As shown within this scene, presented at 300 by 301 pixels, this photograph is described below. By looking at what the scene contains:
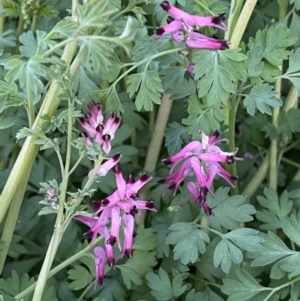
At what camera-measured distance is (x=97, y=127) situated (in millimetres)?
767

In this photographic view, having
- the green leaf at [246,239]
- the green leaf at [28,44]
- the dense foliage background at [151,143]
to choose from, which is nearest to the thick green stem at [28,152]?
the dense foliage background at [151,143]

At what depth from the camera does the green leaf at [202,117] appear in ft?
3.05

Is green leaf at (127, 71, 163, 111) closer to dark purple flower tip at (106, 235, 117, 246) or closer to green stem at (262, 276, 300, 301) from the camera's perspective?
dark purple flower tip at (106, 235, 117, 246)

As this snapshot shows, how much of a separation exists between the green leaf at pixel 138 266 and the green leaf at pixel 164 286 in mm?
32

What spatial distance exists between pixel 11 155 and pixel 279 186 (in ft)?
2.49

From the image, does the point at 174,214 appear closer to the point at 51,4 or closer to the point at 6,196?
the point at 6,196

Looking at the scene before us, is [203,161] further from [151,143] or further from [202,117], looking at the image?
[151,143]

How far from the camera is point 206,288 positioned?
107cm

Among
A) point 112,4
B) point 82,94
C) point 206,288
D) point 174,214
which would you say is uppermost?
point 112,4

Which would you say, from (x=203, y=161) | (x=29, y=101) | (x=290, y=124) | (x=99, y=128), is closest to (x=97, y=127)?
(x=99, y=128)

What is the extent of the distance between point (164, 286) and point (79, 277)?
7.6 inches

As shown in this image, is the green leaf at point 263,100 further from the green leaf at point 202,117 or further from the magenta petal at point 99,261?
the magenta petal at point 99,261

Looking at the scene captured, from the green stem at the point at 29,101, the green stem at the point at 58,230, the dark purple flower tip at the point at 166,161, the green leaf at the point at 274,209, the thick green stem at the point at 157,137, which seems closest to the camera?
the green stem at the point at 29,101

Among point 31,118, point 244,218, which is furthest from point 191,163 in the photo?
point 31,118
